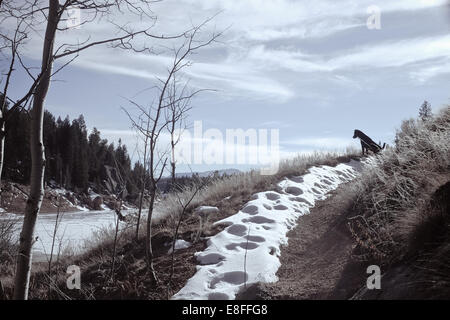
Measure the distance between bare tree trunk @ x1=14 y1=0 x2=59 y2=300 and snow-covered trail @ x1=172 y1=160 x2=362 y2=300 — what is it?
1.61 metres

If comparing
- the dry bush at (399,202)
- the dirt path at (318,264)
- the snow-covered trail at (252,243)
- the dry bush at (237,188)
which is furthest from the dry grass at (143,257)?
the dry bush at (399,202)

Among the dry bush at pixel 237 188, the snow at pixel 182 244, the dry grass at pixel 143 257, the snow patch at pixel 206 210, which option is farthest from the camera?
the dry bush at pixel 237 188

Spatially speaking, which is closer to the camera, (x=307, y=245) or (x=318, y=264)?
(x=318, y=264)

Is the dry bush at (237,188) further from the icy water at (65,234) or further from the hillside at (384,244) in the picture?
the hillside at (384,244)

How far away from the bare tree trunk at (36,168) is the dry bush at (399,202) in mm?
3196

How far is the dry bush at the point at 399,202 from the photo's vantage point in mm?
3395

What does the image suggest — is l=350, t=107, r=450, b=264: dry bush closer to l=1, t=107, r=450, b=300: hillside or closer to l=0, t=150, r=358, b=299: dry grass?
l=1, t=107, r=450, b=300: hillside

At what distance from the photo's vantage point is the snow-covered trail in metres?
4.05

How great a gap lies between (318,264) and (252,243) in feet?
3.46

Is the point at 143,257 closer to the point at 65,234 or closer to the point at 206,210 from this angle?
the point at 206,210

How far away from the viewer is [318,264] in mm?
4352

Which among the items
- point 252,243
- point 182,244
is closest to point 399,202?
point 252,243
